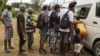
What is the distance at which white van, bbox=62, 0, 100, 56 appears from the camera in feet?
26.3

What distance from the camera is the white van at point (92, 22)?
802 centimetres

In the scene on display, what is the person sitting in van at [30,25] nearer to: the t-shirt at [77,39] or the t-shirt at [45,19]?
the t-shirt at [45,19]

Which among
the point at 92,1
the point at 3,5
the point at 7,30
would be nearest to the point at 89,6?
the point at 92,1

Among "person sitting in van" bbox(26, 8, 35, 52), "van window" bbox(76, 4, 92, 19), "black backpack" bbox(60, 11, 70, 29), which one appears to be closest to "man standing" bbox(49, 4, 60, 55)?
"black backpack" bbox(60, 11, 70, 29)

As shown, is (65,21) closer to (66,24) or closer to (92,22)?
(66,24)

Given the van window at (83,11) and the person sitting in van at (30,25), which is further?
the van window at (83,11)

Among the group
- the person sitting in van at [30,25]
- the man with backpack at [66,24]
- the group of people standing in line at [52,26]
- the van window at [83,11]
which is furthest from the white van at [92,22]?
the person sitting in van at [30,25]

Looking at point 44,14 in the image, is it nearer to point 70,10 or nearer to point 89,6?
point 70,10

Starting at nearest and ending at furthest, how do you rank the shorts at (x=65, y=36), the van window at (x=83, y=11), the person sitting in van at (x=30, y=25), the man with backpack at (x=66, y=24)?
1. the man with backpack at (x=66, y=24)
2. the shorts at (x=65, y=36)
3. the person sitting in van at (x=30, y=25)
4. the van window at (x=83, y=11)

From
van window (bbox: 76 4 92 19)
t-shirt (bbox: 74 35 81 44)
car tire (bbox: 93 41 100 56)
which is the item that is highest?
van window (bbox: 76 4 92 19)

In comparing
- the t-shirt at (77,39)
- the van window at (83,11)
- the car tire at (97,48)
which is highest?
the van window at (83,11)

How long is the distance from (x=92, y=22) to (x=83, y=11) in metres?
1.00

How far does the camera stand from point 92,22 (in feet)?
27.2

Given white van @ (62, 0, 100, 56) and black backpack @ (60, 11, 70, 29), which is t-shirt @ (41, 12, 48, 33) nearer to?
black backpack @ (60, 11, 70, 29)
